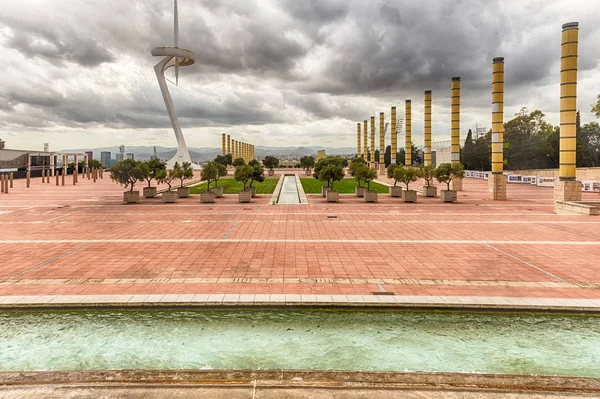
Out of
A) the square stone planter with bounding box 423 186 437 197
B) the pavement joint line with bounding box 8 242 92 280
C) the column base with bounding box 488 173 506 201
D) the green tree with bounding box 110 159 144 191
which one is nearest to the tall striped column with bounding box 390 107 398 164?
the square stone planter with bounding box 423 186 437 197

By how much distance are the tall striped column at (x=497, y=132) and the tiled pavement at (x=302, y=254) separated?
18.6 ft

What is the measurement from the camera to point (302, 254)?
12.1 metres

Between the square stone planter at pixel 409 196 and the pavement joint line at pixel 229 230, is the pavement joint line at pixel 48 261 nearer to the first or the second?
the pavement joint line at pixel 229 230

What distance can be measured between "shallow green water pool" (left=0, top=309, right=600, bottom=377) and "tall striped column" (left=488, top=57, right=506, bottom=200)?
21.0m

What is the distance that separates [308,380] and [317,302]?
282cm

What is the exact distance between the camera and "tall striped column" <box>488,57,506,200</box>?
2698 cm

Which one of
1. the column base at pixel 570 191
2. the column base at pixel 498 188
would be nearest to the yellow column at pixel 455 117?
the column base at pixel 498 188

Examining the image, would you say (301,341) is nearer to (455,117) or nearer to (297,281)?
(297,281)

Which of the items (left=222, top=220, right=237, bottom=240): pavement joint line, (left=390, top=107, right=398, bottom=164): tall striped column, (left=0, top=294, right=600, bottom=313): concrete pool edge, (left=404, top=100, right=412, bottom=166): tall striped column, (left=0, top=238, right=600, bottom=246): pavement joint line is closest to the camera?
(left=0, top=294, right=600, bottom=313): concrete pool edge

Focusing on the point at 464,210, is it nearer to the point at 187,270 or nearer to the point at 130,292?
the point at 187,270

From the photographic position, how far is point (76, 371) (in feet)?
18.1

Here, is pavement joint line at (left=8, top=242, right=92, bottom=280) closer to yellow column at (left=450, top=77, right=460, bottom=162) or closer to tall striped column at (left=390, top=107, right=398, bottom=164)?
yellow column at (left=450, top=77, right=460, bottom=162)

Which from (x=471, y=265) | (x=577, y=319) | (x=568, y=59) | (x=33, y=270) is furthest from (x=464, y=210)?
(x=33, y=270)

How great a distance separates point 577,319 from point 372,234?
8023mm
